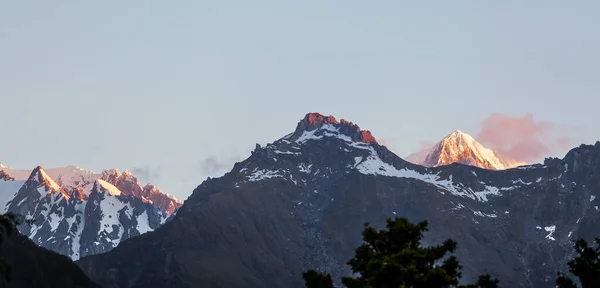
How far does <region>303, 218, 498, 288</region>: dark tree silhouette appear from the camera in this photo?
102000 millimetres

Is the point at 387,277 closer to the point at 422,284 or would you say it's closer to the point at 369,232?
the point at 422,284

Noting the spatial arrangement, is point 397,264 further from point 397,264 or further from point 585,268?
point 585,268

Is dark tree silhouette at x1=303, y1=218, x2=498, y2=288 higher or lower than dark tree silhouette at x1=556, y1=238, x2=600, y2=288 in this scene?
lower

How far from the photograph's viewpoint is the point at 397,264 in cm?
10219

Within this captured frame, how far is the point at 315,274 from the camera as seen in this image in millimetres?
107188

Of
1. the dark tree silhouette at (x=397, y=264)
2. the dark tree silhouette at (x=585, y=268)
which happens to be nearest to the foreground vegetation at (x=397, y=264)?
the dark tree silhouette at (x=397, y=264)

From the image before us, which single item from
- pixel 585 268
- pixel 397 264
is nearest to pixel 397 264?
pixel 397 264

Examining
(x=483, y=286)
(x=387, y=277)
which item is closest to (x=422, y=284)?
(x=387, y=277)

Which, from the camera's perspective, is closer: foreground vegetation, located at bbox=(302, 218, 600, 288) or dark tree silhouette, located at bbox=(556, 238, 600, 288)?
foreground vegetation, located at bbox=(302, 218, 600, 288)

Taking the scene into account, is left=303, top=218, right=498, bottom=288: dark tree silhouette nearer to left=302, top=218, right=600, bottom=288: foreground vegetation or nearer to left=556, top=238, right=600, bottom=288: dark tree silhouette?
left=302, top=218, right=600, bottom=288: foreground vegetation

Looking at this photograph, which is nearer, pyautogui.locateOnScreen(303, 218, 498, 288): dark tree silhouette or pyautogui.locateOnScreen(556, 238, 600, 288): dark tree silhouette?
pyautogui.locateOnScreen(303, 218, 498, 288): dark tree silhouette

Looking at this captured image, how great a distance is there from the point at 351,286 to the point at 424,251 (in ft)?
25.8

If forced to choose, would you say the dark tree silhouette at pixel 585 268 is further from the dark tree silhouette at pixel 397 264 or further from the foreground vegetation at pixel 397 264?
the foreground vegetation at pixel 397 264

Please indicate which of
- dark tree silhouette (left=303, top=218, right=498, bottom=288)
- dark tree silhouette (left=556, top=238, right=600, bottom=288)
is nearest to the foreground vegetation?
dark tree silhouette (left=303, top=218, right=498, bottom=288)
